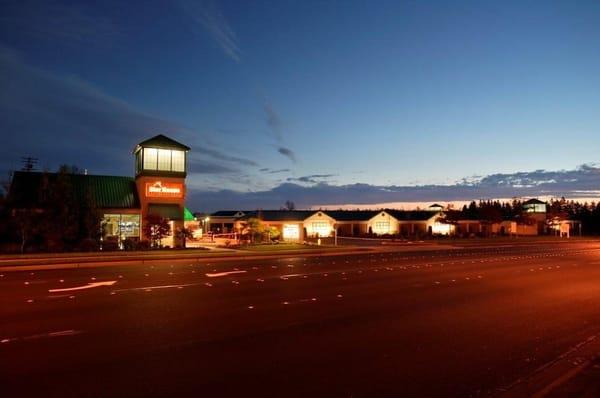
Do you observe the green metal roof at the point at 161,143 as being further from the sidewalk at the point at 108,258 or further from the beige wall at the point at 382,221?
the beige wall at the point at 382,221

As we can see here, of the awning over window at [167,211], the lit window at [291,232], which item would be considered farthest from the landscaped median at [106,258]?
the lit window at [291,232]

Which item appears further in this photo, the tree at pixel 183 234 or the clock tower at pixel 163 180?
the clock tower at pixel 163 180

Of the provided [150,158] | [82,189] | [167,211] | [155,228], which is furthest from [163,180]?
[82,189]

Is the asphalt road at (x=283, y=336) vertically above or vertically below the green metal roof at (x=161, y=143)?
below

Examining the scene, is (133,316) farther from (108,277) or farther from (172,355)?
(108,277)

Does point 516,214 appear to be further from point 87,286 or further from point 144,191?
point 87,286

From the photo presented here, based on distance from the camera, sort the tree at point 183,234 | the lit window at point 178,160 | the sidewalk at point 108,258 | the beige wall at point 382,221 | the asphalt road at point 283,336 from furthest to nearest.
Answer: the beige wall at point 382,221
the lit window at point 178,160
the tree at point 183,234
the sidewalk at point 108,258
the asphalt road at point 283,336

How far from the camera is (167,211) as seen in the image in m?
39.0

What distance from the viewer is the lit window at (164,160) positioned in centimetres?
3915

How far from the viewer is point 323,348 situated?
26.3 feet

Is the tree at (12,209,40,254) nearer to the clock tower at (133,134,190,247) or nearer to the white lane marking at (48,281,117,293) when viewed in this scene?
the clock tower at (133,134,190,247)

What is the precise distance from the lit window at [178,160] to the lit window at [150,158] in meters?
1.46

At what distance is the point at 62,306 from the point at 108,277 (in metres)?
6.81

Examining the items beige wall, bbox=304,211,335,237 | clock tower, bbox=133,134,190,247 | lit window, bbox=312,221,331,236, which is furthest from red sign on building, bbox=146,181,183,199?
lit window, bbox=312,221,331,236
